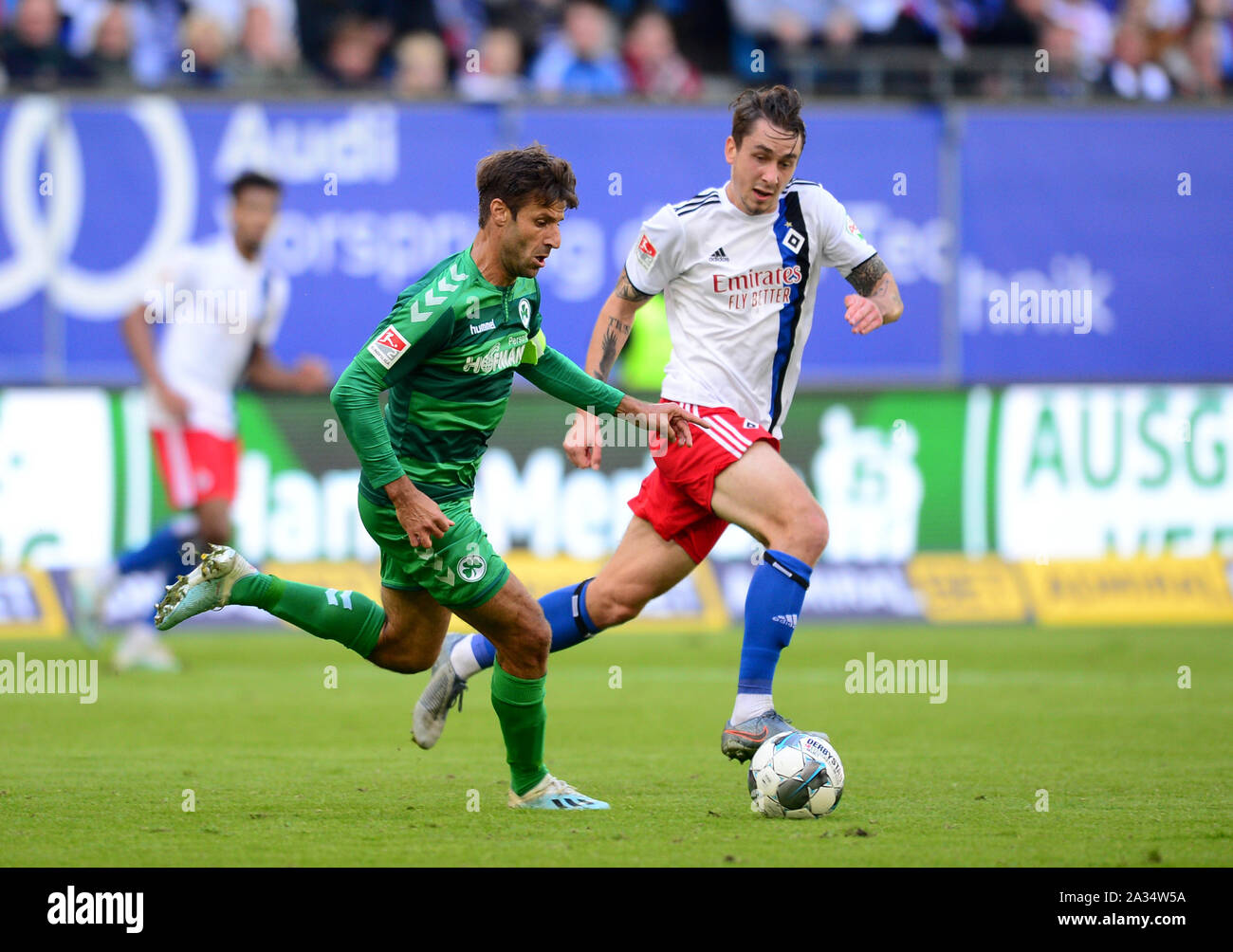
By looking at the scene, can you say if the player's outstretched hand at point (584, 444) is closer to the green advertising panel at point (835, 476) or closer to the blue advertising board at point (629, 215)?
the green advertising panel at point (835, 476)

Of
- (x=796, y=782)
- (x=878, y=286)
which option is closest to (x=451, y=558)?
(x=796, y=782)

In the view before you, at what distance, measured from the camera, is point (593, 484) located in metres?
13.1

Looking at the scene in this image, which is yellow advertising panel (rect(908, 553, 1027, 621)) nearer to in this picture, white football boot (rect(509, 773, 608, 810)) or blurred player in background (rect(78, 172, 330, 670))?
blurred player in background (rect(78, 172, 330, 670))

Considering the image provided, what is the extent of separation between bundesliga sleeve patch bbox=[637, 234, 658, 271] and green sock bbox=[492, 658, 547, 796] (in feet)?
6.04

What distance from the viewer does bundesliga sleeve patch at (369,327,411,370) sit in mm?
5672

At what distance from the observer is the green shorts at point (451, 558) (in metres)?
5.82

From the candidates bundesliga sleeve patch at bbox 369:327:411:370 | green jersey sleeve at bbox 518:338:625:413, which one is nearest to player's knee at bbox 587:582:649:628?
green jersey sleeve at bbox 518:338:625:413

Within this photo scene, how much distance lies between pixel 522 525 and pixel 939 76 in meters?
7.29

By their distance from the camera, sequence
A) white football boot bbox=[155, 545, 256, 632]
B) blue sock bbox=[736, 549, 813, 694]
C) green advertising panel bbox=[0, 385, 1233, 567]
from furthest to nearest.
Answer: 1. green advertising panel bbox=[0, 385, 1233, 567]
2. blue sock bbox=[736, 549, 813, 694]
3. white football boot bbox=[155, 545, 256, 632]

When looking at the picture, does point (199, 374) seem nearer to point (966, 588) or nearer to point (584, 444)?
point (966, 588)

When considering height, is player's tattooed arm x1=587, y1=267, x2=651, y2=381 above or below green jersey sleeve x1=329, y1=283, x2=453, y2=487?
above

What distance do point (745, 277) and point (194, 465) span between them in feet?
19.4

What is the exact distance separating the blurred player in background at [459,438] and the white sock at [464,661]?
0.61 meters

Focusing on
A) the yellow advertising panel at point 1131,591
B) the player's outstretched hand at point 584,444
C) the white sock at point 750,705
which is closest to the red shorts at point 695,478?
the player's outstretched hand at point 584,444
